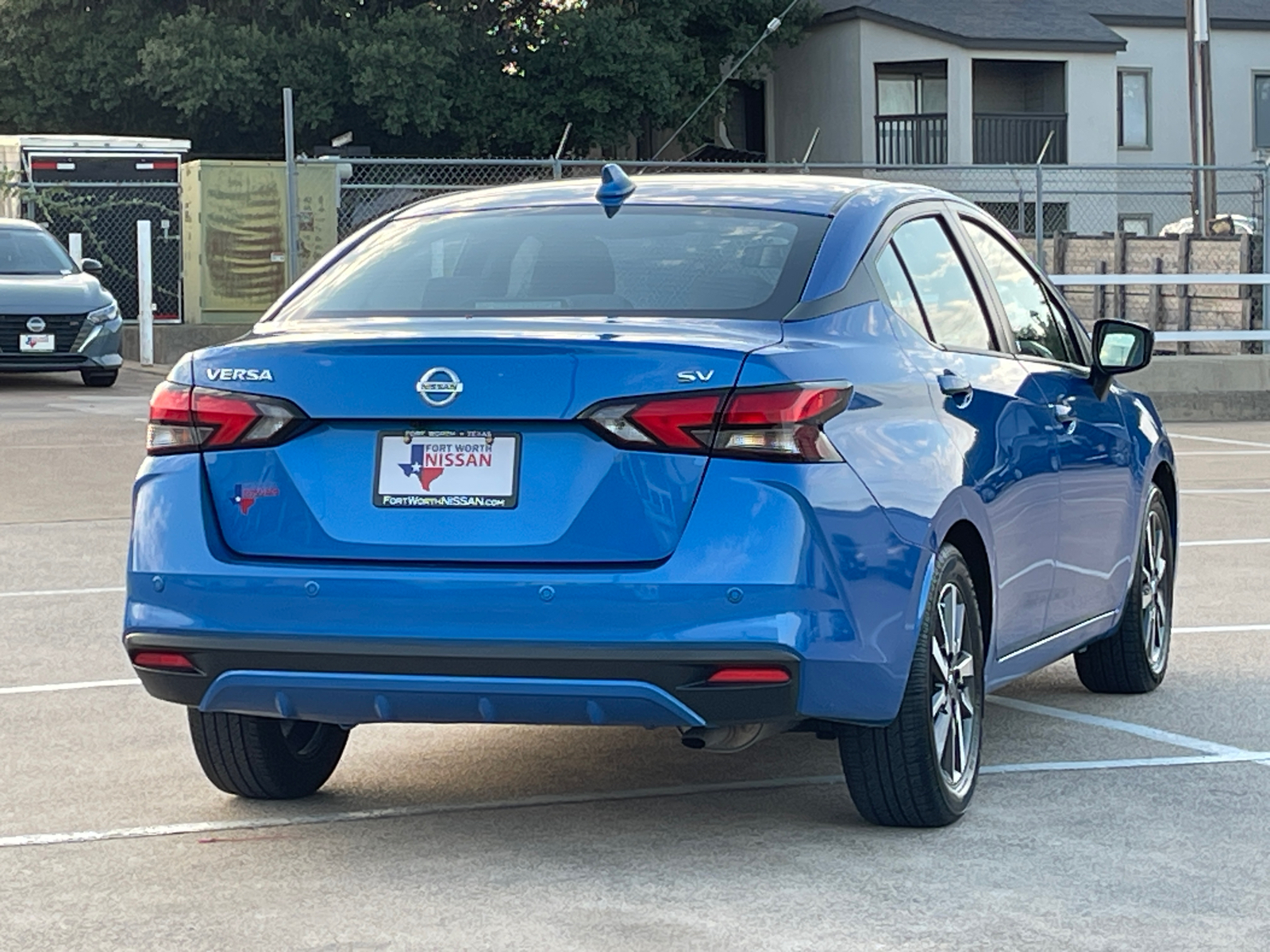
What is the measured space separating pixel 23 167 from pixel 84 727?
22091mm

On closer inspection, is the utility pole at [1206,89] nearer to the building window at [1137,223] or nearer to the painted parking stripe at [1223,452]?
the building window at [1137,223]

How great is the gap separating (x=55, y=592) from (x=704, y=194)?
5.05 m

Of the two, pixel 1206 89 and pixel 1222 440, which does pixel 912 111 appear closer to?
pixel 1206 89

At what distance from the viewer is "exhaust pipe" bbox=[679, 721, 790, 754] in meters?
5.21

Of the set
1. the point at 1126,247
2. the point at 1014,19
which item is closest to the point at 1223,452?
the point at 1126,247

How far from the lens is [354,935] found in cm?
468

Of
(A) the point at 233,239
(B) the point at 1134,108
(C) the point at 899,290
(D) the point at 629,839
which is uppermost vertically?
(B) the point at 1134,108

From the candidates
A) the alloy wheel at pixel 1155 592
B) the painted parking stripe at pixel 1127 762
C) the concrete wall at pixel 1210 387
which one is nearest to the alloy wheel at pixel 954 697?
the painted parking stripe at pixel 1127 762

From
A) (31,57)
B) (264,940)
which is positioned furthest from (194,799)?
(31,57)

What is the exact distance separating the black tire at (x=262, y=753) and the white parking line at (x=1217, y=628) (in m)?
4.00

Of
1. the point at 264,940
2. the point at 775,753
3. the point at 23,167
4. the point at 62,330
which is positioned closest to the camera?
the point at 264,940

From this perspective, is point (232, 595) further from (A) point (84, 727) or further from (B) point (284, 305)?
(A) point (84, 727)

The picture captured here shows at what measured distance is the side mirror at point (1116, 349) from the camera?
23.4 ft

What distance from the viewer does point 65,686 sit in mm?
7793
